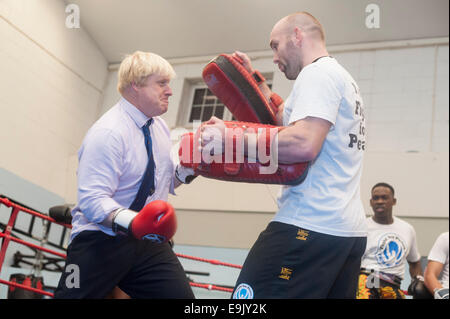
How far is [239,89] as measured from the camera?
1.86m

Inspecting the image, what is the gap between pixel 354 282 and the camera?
4.96 ft

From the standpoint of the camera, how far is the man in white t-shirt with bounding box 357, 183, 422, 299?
3600 mm

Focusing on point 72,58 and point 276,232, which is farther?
point 72,58

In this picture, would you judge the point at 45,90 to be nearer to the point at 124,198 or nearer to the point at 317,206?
the point at 124,198

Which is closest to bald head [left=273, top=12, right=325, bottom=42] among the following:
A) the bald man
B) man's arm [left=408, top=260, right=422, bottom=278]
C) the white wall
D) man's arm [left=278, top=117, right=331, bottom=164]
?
the bald man

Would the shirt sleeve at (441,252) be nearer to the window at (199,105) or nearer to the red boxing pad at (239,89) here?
the red boxing pad at (239,89)

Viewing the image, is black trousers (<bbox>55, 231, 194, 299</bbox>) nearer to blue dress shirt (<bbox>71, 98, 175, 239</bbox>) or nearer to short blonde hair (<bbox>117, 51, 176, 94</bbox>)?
blue dress shirt (<bbox>71, 98, 175, 239</bbox>)

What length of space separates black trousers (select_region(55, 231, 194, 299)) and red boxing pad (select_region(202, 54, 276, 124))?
0.61 m

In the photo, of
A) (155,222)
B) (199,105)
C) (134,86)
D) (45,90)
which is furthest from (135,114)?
(199,105)

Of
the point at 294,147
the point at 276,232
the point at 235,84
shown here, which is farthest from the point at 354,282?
the point at 235,84

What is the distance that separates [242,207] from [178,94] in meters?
2.23

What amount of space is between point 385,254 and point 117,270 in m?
2.58

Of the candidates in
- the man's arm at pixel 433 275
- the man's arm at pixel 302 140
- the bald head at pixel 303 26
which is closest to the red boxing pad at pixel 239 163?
the man's arm at pixel 302 140
